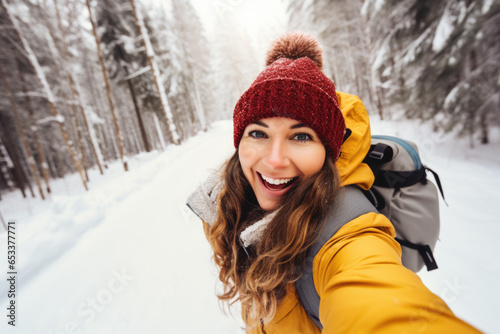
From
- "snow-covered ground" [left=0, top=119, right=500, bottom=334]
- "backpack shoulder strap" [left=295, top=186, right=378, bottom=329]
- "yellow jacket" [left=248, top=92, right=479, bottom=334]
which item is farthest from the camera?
"snow-covered ground" [left=0, top=119, right=500, bottom=334]

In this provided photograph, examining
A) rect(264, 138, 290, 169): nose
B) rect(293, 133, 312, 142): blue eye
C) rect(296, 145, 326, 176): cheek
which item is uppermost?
rect(293, 133, 312, 142): blue eye

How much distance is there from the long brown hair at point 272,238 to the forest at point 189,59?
1453mm

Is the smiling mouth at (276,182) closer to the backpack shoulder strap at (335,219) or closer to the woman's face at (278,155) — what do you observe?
the woman's face at (278,155)

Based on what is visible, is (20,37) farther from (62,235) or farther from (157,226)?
(157,226)

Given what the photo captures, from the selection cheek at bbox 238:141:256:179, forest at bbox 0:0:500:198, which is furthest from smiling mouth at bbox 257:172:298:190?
forest at bbox 0:0:500:198

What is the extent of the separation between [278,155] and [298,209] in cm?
36

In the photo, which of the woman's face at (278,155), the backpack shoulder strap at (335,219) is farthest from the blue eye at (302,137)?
the backpack shoulder strap at (335,219)

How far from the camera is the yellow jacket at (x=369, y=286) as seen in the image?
→ 63cm

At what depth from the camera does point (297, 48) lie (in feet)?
5.29

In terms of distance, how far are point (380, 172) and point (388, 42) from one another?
6.65m

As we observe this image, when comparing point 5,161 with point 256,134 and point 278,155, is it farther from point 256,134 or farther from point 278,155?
point 278,155

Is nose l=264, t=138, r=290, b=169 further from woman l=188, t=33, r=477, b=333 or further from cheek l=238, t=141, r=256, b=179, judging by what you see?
cheek l=238, t=141, r=256, b=179

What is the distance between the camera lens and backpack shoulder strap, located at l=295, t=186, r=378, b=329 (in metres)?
1.02

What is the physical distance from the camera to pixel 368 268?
83 centimetres
